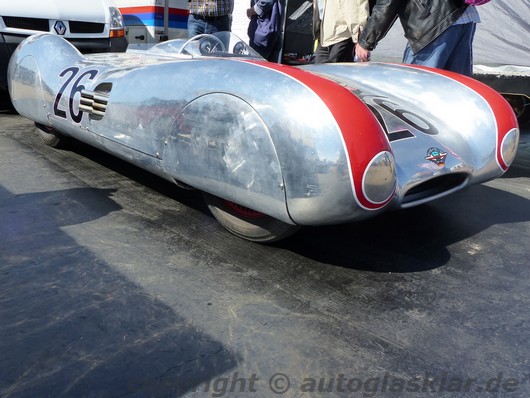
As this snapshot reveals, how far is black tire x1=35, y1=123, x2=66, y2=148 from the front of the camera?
387 centimetres

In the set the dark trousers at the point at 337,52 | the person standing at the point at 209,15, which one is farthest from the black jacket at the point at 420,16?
the person standing at the point at 209,15

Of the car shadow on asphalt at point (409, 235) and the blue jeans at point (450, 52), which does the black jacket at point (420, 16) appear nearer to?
the blue jeans at point (450, 52)

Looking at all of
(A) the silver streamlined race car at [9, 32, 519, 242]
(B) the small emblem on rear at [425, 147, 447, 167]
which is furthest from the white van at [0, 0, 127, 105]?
(B) the small emblem on rear at [425, 147, 447, 167]

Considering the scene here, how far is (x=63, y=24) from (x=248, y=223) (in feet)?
14.0

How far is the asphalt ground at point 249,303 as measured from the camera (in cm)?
161

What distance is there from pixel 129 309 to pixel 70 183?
1638 mm

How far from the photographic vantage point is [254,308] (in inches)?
78.0

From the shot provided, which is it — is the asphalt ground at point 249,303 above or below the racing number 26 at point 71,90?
below

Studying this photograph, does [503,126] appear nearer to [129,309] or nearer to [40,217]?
[129,309]

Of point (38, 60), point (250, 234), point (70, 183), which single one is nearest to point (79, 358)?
point (250, 234)

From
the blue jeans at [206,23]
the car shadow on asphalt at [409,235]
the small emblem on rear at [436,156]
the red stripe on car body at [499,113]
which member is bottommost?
the car shadow on asphalt at [409,235]

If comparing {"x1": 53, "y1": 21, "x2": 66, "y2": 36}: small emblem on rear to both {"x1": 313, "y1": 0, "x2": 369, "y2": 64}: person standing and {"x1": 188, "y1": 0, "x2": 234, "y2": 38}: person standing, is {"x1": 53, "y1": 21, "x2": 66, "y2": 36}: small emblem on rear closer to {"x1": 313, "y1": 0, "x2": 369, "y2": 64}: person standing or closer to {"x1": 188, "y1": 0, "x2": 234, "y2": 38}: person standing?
{"x1": 188, "y1": 0, "x2": 234, "y2": 38}: person standing

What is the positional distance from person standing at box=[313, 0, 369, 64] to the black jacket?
664 mm

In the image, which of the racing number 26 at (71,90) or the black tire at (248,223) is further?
the racing number 26 at (71,90)
